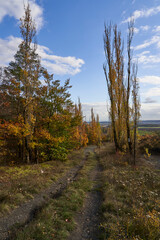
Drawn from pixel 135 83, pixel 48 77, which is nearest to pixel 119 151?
pixel 135 83

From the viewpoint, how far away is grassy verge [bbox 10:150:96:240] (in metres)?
3.28

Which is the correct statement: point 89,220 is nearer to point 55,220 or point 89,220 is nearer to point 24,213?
point 55,220

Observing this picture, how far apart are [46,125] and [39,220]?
916 cm

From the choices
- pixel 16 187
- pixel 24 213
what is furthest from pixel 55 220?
pixel 16 187

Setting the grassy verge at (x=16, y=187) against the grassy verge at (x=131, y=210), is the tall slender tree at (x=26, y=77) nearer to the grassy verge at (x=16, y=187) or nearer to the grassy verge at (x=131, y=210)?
the grassy verge at (x=16, y=187)

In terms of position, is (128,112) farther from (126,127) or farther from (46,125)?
(46,125)

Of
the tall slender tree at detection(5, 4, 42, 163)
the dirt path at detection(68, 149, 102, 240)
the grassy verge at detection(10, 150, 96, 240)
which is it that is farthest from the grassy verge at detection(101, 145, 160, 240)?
the tall slender tree at detection(5, 4, 42, 163)

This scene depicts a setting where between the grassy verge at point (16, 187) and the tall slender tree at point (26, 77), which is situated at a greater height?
the tall slender tree at point (26, 77)

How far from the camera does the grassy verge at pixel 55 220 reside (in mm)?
3279

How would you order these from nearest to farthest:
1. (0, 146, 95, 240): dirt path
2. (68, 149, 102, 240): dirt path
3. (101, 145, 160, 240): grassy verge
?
(101, 145, 160, 240): grassy verge
(68, 149, 102, 240): dirt path
(0, 146, 95, 240): dirt path

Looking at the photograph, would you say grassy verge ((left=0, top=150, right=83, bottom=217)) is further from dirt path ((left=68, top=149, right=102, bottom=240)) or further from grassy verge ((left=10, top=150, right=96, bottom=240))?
dirt path ((left=68, top=149, right=102, bottom=240))

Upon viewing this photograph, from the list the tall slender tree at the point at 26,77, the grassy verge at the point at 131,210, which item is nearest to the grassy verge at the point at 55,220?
the grassy verge at the point at 131,210

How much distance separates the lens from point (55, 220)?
3949 millimetres

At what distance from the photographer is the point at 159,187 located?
20.7ft
